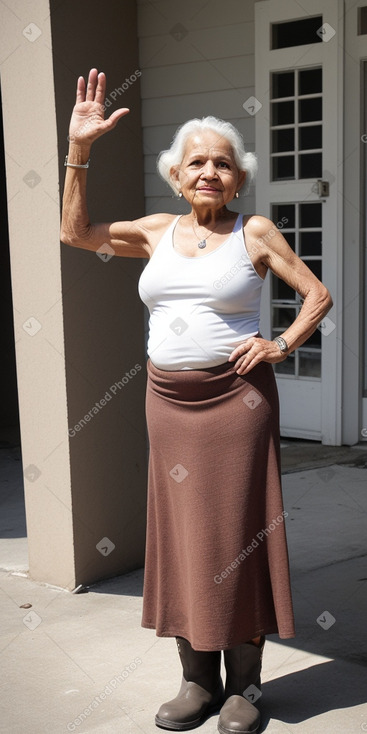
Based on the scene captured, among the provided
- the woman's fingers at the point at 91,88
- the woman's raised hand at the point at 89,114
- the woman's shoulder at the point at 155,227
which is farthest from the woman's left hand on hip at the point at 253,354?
the woman's fingers at the point at 91,88

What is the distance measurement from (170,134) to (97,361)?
2581mm

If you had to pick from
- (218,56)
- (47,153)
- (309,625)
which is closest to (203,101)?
(218,56)

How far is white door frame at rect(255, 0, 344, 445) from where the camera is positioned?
5688mm

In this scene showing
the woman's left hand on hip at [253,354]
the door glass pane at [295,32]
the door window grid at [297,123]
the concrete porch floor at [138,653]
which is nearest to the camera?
the woman's left hand on hip at [253,354]

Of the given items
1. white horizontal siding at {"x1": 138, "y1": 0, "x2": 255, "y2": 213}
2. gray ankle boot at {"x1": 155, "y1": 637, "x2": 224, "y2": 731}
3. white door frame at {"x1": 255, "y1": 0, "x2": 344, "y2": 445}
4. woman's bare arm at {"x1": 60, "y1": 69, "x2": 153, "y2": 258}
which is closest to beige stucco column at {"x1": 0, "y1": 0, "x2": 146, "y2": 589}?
woman's bare arm at {"x1": 60, "y1": 69, "x2": 153, "y2": 258}

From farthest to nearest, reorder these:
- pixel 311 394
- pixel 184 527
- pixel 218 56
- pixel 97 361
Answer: pixel 311 394, pixel 218 56, pixel 97 361, pixel 184 527

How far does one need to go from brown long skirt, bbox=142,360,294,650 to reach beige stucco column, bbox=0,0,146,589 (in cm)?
114

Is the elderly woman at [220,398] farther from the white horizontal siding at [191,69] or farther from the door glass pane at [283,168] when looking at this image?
the door glass pane at [283,168]

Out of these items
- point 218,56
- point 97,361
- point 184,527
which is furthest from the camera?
point 218,56

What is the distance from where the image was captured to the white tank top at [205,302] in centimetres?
259

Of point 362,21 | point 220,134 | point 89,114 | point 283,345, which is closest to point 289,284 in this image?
point 283,345

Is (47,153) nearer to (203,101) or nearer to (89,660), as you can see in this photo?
(89,660)

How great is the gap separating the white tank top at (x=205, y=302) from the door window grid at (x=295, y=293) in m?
3.43

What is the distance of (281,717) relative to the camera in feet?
9.14
